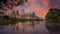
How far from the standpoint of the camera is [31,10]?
145 cm

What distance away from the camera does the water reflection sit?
4.63 feet

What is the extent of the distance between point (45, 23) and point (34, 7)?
21 centimetres

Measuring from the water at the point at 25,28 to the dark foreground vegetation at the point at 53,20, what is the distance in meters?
0.05

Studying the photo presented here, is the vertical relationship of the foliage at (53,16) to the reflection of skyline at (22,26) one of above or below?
above

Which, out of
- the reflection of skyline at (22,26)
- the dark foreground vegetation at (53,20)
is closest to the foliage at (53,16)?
the dark foreground vegetation at (53,20)

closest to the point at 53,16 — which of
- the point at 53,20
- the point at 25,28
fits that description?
the point at 53,20

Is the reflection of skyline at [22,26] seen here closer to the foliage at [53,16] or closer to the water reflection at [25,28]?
the water reflection at [25,28]

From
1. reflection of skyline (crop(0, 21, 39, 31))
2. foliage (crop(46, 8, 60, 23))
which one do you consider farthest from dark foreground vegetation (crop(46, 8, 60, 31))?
reflection of skyline (crop(0, 21, 39, 31))

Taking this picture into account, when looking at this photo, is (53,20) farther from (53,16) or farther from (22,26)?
(22,26)

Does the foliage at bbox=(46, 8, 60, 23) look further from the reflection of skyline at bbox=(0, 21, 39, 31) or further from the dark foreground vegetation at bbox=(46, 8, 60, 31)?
the reflection of skyline at bbox=(0, 21, 39, 31)

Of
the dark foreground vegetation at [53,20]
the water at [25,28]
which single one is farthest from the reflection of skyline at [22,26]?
the dark foreground vegetation at [53,20]

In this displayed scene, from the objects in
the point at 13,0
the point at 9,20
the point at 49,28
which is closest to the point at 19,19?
the point at 9,20

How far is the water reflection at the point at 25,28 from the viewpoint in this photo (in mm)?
1411

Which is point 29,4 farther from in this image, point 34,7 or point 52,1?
point 52,1
